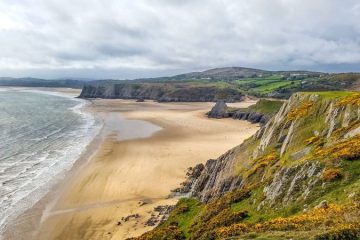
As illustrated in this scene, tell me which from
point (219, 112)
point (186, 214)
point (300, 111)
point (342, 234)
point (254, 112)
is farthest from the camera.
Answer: point (219, 112)

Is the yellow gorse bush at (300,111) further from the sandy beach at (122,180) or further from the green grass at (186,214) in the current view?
the sandy beach at (122,180)

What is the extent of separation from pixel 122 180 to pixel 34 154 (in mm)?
20429

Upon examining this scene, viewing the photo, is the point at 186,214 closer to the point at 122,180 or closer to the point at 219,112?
the point at 122,180

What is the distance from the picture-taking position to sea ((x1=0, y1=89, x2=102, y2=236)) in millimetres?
41125

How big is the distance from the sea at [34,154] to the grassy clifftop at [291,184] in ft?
64.5

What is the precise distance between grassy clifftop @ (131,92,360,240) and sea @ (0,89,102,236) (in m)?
19.6

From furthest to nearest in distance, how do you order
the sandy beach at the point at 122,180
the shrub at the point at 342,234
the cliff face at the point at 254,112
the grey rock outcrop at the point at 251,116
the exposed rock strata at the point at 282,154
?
the cliff face at the point at 254,112, the grey rock outcrop at the point at 251,116, the sandy beach at the point at 122,180, the exposed rock strata at the point at 282,154, the shrub at the point at 342,234

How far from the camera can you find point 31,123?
99750 mm

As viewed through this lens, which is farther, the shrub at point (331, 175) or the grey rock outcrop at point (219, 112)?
the grey rock outcrop at point (219, 112)

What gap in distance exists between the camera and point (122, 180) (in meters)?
48.4

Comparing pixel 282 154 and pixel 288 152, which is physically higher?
pixel 288 152

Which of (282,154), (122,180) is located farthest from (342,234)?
(122,180)

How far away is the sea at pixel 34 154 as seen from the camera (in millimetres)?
41125

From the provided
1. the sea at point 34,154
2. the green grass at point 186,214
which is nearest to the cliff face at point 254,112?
the sea at point 34,154
